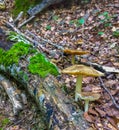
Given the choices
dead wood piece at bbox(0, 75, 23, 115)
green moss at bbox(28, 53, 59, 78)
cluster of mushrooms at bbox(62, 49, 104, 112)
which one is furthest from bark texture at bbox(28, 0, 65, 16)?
cluster of mushrooms at bbox(62, 49, 104, 112)

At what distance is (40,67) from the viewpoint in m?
4.16

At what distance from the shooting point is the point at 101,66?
488 cm

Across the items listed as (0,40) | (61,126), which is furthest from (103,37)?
(61,126)

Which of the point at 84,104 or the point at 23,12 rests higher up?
the point at 23,12

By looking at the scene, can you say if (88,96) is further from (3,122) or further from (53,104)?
(3,122)

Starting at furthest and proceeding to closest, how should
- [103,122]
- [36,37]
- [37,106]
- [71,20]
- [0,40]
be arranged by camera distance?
[71,20], [36,37], [0,40], [37,106], [103,122]

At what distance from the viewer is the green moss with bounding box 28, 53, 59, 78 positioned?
13.2 feet

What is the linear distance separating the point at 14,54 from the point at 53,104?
1505mm

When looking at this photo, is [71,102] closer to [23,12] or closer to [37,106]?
[37,106]

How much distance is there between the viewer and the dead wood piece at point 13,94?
405cm

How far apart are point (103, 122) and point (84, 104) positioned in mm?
379

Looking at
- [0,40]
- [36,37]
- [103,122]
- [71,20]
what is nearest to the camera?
[103,122]

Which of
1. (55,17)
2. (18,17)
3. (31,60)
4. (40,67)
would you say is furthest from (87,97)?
(18,17)

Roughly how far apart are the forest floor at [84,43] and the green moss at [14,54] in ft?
1.28
